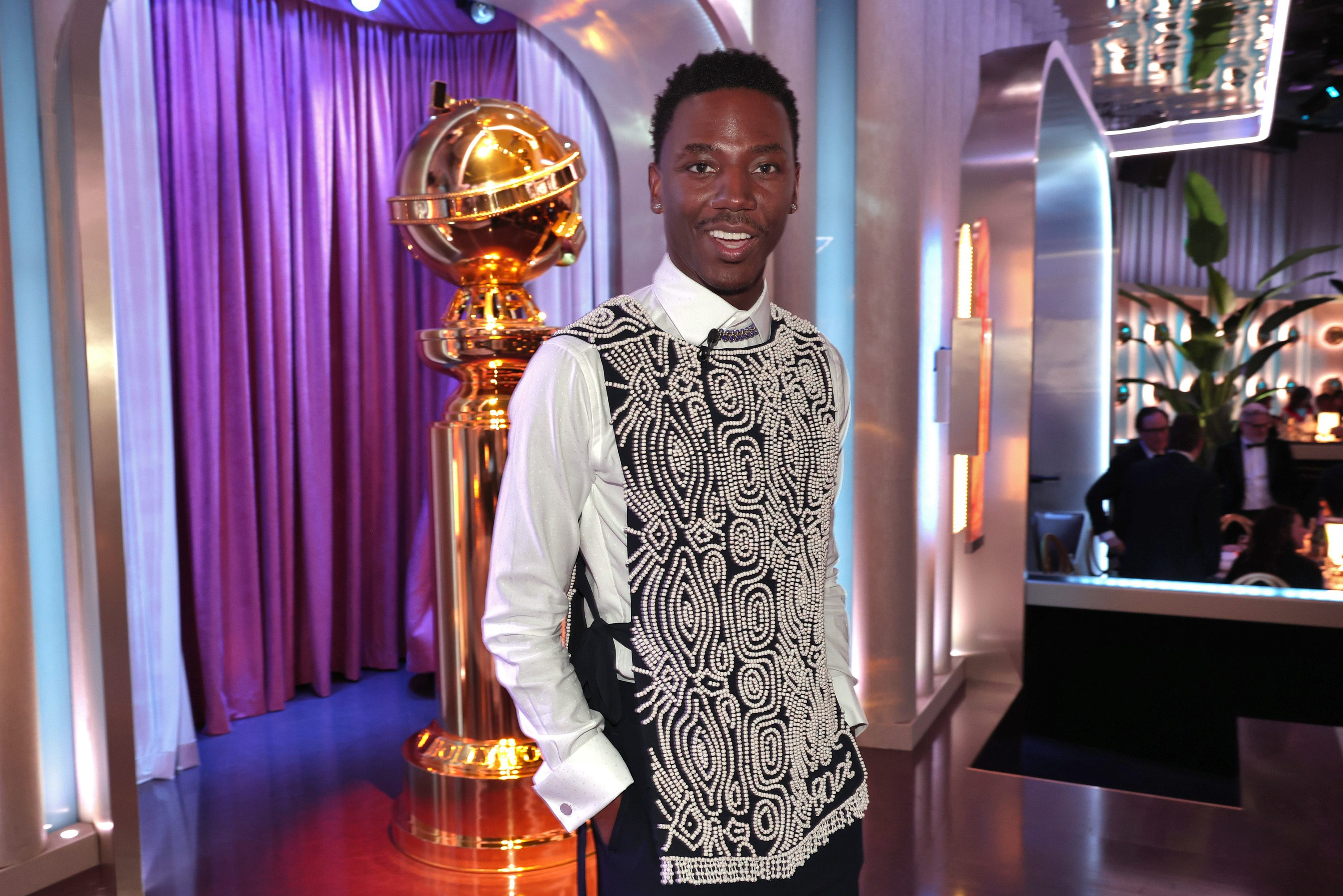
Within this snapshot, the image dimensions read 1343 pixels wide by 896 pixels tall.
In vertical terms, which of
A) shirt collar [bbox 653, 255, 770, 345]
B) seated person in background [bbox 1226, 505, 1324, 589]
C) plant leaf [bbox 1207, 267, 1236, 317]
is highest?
plant leaf [bbox 1207, 267, 1236, 317]

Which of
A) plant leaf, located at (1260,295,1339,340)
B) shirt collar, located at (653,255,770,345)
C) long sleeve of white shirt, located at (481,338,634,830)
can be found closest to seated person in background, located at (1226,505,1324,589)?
plant leaf, located at (1260,295,1339,340)

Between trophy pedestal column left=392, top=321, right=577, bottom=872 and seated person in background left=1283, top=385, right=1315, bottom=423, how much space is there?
9926 millimetres

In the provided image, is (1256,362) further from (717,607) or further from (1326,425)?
(717,607)

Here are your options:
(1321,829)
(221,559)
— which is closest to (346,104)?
(221,559)

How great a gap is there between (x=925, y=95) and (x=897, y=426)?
47.8 inches

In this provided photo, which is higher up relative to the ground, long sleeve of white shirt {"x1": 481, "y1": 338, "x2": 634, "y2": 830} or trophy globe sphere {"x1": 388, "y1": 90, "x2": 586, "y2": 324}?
trophy globe sphere {"x1": 388, "y1": 90, "x2": 586, "y2": 324}

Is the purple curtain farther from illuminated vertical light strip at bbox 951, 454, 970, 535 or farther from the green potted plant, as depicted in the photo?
the green potted plant

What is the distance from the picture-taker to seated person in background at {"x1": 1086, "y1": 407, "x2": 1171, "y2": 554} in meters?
5.37

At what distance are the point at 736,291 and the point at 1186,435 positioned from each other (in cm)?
430

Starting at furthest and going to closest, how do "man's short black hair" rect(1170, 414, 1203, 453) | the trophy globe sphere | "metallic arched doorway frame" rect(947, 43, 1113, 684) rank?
"man's short black hair" rect(1170, 414, 1203, 453), "metallic arched doorway frame" rect(947, 43, 1113, 684), the trophy globe sphere

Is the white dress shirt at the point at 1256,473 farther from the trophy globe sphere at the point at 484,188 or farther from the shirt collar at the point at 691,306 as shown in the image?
the shirt collar at the point at 691,306

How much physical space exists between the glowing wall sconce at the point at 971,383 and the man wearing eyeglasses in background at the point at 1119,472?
2.59 feet

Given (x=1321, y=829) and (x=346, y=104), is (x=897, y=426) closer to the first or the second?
(x=1321, y=829)

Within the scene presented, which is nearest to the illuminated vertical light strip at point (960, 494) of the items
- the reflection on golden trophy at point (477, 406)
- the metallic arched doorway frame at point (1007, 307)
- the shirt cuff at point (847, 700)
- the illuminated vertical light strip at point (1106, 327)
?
the metallic arched doorway frame at point (1007, 307)
